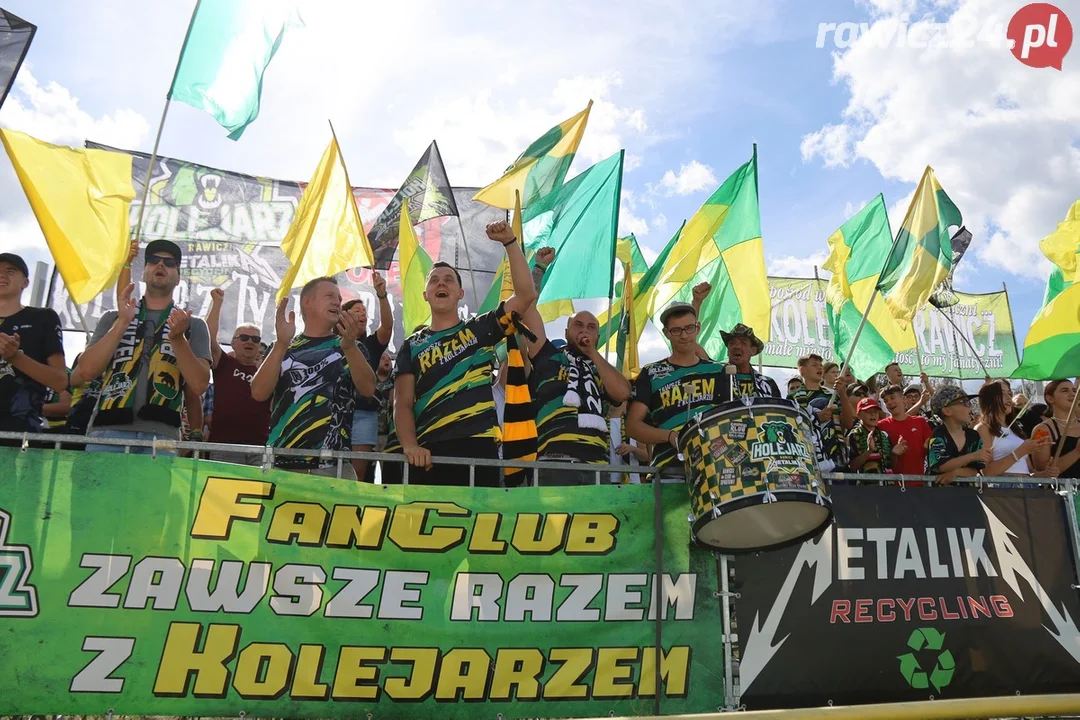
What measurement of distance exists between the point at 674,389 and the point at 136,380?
3.30 meters

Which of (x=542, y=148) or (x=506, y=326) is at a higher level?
(x=542, y=148)

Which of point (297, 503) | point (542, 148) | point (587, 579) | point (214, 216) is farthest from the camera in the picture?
point (214, 216)

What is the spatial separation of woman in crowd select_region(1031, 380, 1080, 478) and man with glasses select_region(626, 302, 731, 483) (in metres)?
2.63

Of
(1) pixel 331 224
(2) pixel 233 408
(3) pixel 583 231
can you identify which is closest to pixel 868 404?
(3) pixel 583 231

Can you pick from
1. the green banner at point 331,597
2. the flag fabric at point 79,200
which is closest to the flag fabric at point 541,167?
the flag fabric at point 79,200

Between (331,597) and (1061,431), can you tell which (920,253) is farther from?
(331,597)

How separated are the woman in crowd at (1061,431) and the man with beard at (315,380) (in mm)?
4966

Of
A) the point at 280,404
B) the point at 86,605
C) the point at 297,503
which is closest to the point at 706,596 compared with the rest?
the point at 297,503

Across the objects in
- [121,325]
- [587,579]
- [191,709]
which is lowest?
[191,709]

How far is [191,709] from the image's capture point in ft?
13.2

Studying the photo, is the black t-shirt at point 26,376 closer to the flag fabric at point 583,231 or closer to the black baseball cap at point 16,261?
the black baseball cap at point 16,261

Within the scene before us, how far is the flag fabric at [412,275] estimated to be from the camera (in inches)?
325

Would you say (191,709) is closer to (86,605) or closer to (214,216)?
(86,605)

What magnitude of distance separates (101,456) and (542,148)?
471 centimetres
